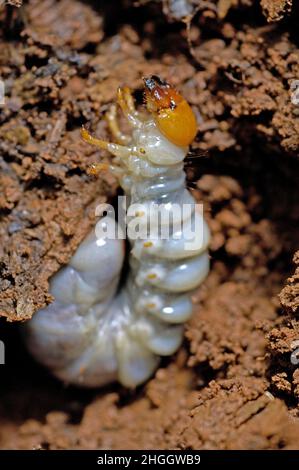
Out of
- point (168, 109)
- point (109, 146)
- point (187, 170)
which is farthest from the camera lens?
point (187, 170)

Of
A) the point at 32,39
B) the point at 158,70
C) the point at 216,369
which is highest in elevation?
the point at 32,39

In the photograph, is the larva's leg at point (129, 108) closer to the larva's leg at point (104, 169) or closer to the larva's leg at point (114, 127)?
the larva's leg at point (114, 127)

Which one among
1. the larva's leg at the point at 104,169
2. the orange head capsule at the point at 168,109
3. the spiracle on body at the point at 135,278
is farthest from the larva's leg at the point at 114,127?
the orange head capsule at the point at 168,109

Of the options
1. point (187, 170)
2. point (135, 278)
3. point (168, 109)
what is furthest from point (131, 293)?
point (168, 109)

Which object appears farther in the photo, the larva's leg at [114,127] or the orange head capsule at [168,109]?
the larva's leg at [114,127]

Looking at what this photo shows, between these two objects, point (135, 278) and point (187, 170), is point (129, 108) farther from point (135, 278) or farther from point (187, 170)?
point (135, 278)

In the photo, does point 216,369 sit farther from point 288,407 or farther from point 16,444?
point 16,444
